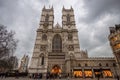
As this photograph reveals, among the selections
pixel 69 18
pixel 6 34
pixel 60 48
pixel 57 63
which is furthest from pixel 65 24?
pixel 6 34

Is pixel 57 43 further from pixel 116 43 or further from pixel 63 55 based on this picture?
pixel 116 43

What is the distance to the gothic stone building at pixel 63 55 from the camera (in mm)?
32531

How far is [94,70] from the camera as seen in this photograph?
3244 cm

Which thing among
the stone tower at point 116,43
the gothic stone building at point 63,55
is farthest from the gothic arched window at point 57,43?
the stone tower at point 116,43

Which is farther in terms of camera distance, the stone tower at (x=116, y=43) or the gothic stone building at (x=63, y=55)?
the gothic stone building at (x=63, y=55)

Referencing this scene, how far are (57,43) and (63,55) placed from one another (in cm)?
690

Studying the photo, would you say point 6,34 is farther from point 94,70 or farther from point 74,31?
point 74,31

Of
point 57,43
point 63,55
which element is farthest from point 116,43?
point 57,43

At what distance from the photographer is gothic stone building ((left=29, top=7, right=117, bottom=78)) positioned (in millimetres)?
32531

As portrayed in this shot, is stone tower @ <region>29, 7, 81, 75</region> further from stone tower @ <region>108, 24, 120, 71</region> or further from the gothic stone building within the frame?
stone tower @ <region>108, 24, 120, 71</region>

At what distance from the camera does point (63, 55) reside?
39.9 metres

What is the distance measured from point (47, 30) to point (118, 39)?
88.9 feet

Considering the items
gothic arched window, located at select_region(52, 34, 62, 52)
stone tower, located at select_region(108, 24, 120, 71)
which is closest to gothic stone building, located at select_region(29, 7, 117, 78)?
gothic arched window, located at select_region(52, 34, 62, 52)

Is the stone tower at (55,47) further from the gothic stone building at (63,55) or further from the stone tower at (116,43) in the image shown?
the stone tower at (116,43)
